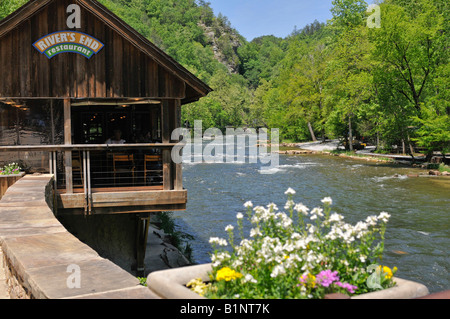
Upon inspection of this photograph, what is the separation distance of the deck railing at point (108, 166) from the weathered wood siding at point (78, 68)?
4.00 ft

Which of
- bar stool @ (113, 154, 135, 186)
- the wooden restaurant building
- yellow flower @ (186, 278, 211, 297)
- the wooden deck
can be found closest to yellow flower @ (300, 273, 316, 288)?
yellow flower @ (186, 278, 211, 297)

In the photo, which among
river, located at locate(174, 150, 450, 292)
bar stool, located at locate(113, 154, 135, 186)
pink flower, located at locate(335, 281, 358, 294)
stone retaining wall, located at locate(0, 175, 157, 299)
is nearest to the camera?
pink flower, located at locate(335, 281, 358, 294)

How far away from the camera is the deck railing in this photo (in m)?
10.4

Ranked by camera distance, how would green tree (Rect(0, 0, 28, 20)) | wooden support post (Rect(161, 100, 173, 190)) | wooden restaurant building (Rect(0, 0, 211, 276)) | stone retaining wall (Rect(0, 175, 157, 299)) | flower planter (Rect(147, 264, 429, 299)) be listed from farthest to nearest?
1. green tree (Rect(0, 0, 28, 20))
2. wooden support post (Rect(161, 100, 173, 190))
3. wooden restaurant building (Rect(0, 0, 211, 276))
4. stone retaining wall (Rect(0, 175, 157, 299))
5. flower planter (Rect(147, 264, 429, 299))

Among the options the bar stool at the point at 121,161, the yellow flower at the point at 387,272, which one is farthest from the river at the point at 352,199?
the yellow flower at the point at 387,272

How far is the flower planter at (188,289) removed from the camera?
9.16 ft

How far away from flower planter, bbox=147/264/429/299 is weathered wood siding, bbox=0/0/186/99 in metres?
8.16

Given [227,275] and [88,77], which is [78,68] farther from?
[227,275]

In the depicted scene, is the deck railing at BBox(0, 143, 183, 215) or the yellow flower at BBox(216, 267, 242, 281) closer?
the yellow flower at BBox(216, 267, 242, 281)

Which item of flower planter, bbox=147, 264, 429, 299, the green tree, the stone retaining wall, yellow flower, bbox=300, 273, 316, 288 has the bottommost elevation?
the stone retaining wall

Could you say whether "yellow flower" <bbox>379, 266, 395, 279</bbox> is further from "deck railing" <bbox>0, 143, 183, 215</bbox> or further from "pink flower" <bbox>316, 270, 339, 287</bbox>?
"deck railing" <bbox>0, 143, 183, 215</bbox>

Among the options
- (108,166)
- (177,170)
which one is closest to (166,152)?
(177,170)

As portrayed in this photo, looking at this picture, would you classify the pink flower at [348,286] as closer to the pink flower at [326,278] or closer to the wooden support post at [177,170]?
the pink flower at [326,278]

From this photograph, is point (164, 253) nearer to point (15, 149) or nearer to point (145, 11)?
point (15, 149)
